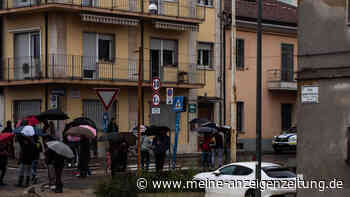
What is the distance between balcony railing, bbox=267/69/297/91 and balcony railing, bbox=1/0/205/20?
21.8 ft

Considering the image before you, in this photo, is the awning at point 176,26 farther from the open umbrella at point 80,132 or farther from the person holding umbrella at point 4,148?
the person holding umbrella at point 4,148

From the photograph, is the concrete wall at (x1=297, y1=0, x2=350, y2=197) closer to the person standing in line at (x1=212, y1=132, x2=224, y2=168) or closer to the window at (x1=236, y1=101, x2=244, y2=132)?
the person standing in line at (x1=212, y1=132, x2=224, y2=168)

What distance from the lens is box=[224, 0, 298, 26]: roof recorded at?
39.1 meters

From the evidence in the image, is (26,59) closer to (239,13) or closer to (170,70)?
(170,70)

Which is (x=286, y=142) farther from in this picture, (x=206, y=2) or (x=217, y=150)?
(x=217, y=150)

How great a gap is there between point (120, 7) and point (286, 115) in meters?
14.9

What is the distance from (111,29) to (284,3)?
1543cm

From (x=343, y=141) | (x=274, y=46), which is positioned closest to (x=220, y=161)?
(x=343, y=141)

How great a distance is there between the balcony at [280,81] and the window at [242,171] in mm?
22988

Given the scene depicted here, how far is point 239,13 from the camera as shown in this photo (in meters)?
38.6

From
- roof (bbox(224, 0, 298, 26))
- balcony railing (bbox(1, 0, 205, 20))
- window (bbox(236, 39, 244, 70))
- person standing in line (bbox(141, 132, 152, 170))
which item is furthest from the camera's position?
roof (bbox(224, 0, 298, 26))

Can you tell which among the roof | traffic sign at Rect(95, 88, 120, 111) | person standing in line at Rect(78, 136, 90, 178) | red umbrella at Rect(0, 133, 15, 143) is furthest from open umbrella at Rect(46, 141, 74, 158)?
the roof

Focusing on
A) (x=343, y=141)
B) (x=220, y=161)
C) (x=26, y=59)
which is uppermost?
(x=26, y=59)

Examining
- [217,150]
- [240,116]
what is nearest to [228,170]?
[217,150]
